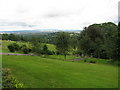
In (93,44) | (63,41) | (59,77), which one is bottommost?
(59,77)

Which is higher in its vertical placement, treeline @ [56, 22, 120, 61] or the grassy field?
treeline @ [56, 22, 120, 61]

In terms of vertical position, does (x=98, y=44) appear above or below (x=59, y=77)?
above

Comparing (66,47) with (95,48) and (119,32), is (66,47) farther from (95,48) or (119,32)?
(119,32)

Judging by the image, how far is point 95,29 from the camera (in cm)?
4444

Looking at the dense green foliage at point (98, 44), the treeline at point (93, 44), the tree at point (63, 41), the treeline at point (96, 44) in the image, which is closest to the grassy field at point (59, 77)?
the treeline at point (96, 44)

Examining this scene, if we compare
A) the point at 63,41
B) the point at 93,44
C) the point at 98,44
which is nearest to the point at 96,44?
the point at 98,44

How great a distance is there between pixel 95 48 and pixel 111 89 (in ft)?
108

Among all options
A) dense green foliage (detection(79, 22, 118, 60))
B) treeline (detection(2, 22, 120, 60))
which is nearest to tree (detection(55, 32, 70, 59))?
treeline (detection(2, 22, 120, 60))

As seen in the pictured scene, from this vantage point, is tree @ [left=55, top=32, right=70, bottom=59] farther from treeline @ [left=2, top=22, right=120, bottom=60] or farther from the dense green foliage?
Result: the dense green foliage

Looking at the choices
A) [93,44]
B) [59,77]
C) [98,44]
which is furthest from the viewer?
[93,44]

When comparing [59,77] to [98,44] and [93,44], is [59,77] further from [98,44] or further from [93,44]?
[98,44]

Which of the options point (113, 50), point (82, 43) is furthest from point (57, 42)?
point (113, 50)

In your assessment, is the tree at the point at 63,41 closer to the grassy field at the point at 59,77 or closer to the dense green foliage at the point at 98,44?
the dense green foliage at the point at 98,44

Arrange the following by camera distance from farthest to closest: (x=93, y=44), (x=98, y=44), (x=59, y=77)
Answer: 1. (x=93, y=44)
2. (x=98, y=44)
3. (x=59, y=77)
